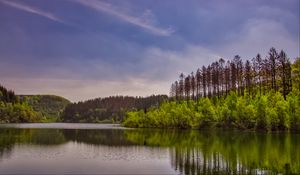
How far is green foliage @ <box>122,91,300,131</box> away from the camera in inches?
3455

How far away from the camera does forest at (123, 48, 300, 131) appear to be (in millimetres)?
90181

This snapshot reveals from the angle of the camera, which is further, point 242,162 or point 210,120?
point 210,120

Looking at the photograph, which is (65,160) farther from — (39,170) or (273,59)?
(273,59)

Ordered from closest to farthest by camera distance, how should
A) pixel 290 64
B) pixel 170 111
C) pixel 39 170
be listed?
pixel 39 170 → pixel 290 64 → pixel 170 111

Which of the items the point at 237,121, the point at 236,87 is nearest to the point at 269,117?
the point at 237,121

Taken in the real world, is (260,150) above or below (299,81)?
below

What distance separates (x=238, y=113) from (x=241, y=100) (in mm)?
4144

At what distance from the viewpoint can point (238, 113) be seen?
99438 millimetres

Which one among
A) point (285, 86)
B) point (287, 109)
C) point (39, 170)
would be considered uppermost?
point (285, 86)

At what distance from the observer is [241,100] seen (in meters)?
101

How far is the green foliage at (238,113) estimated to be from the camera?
87.8m

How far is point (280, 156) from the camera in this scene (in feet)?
134

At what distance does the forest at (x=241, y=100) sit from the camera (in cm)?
9018

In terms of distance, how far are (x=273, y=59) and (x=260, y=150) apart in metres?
72.5
